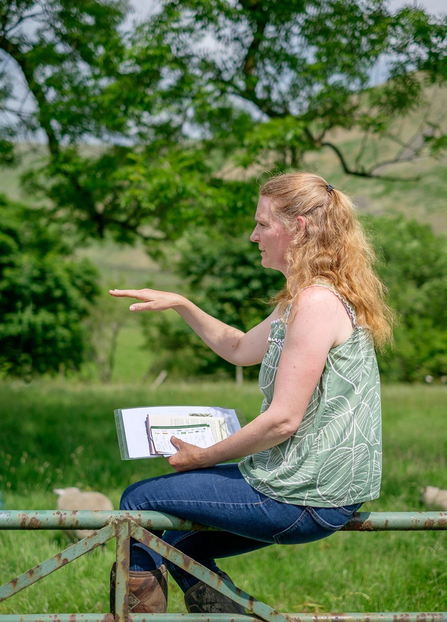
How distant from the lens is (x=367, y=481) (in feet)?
6.67

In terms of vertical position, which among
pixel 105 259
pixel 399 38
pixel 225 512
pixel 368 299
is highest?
pixel 399 38

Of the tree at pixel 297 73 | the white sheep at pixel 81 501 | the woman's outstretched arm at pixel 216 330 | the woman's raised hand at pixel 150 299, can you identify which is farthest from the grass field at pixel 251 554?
the tree at pixel 297 73

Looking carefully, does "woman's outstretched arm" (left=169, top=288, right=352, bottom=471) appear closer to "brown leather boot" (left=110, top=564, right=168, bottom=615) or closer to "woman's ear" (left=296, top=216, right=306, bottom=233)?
"woman's ear" (left=296, top=216, right=306, bottom=233)

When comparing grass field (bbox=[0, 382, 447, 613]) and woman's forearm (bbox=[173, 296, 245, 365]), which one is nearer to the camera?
woman's forearm (bbox=[173, 296, 245, 365])

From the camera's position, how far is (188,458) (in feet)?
6.77

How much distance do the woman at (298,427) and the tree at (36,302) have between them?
1589cm

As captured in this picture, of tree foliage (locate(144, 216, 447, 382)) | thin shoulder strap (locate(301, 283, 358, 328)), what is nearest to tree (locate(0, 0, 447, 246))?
thin shoulder strap (locate(301, 283, 358, 328))

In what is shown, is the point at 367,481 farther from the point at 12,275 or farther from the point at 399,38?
the point at 12,275

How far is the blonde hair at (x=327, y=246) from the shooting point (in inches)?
80.4

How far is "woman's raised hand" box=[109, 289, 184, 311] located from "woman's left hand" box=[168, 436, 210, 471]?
21.8 inches

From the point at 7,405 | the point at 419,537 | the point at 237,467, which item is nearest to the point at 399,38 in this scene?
the point at 419,537

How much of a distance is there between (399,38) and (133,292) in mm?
4991

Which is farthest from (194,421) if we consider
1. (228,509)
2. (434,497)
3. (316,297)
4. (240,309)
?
(240,309)

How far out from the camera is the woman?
191 cm
